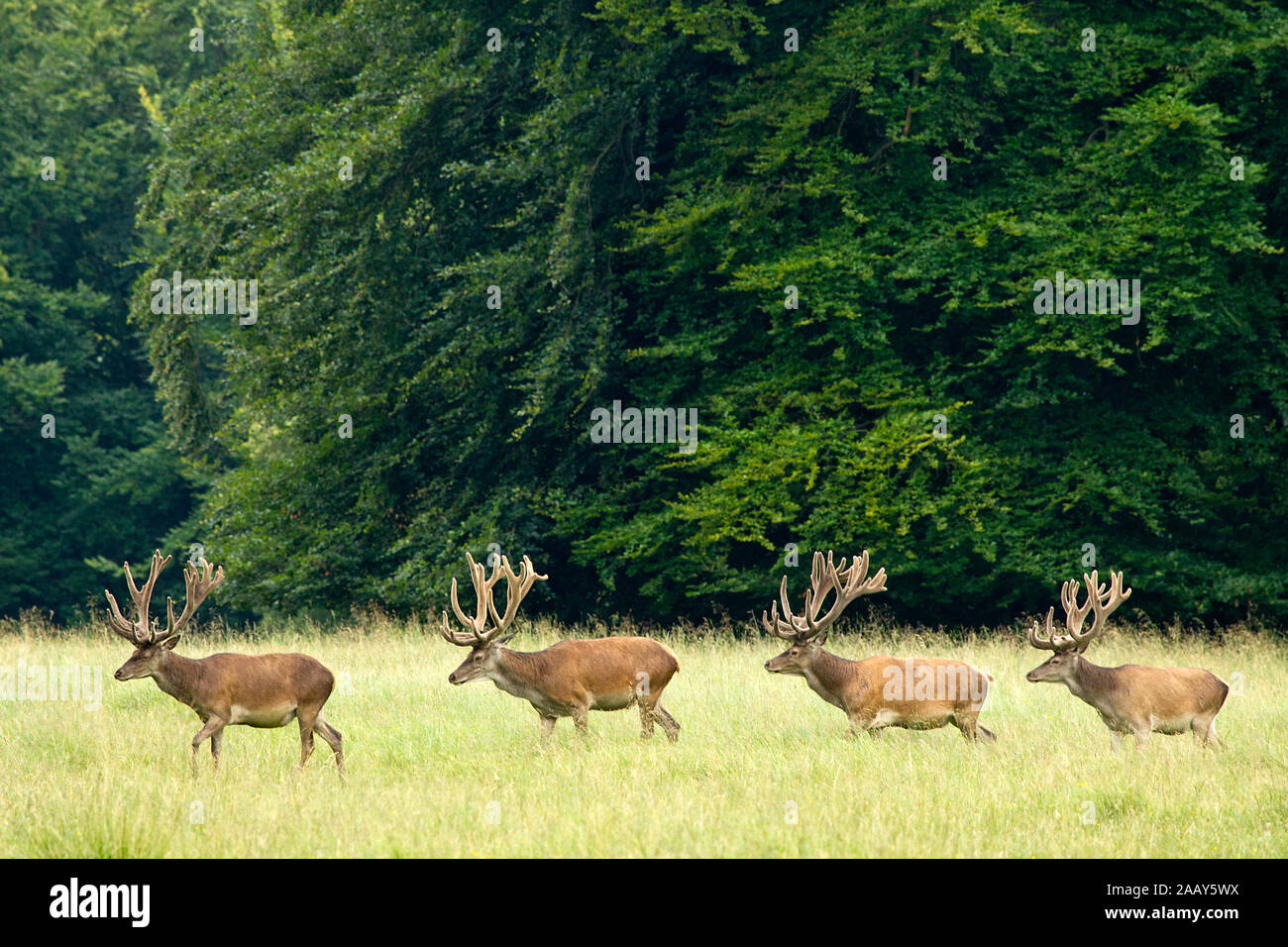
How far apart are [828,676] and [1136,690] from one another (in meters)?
2.07

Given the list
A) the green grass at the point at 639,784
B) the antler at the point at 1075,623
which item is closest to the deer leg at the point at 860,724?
the green grass at the point at 639,784

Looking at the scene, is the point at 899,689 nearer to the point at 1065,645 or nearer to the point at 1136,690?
the point at 1065,645

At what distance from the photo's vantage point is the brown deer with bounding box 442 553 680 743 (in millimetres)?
9406

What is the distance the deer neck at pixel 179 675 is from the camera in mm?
8391

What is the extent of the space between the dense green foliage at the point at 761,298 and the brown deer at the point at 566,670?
24.9 feet

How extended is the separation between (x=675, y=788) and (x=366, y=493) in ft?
41.1

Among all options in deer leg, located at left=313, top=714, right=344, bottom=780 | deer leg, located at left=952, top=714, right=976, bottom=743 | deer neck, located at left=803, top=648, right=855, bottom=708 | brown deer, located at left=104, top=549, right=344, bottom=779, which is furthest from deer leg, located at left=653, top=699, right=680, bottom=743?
brown deer, located at left=104, top=549, right=344, bottom=779

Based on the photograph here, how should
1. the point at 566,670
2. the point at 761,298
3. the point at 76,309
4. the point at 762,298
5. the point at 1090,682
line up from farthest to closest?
1. the point at 76,309
2. the point at 761,298
3. the point at 762,298
4. the point at 566,670
5. the point at 1090,682

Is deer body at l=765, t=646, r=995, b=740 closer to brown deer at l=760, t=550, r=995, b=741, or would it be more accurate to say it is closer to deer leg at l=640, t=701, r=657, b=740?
brown deer at l=760, t=550, r=995, b=741

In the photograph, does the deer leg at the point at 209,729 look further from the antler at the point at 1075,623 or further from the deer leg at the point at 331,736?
the antler at the point at 1075,623

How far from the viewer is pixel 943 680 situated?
955 centimetres

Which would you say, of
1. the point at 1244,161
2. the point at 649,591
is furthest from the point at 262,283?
the point at 1244,161

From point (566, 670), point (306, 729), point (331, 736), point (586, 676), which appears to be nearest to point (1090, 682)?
point (586, 676)

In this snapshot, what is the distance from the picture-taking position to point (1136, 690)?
30.5 feet
